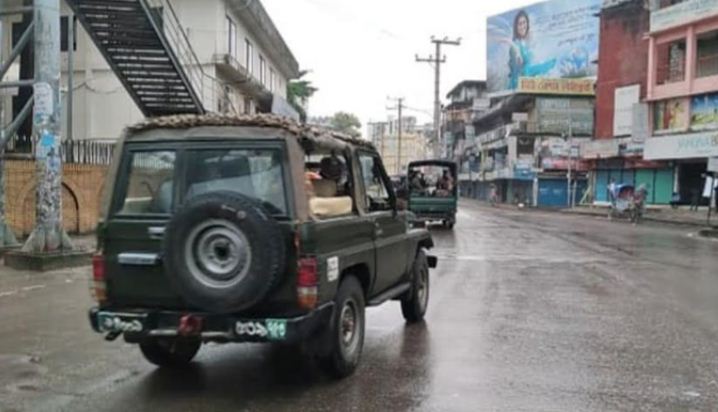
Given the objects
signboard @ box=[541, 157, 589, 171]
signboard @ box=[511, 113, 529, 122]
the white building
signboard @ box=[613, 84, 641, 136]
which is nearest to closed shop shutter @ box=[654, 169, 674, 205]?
signboard @ box=[613, 84, 641, 136]

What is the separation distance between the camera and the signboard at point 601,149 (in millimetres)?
49250

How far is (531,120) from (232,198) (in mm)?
66505

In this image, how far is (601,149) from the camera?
1988 inches

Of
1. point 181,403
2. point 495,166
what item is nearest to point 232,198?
point 181,403

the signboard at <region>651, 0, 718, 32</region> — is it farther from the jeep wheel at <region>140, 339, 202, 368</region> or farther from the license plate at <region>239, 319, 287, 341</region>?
the license plate at <region>239, 319, 287, 341</region>

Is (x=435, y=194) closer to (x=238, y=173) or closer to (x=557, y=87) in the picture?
(x=238, y=173)

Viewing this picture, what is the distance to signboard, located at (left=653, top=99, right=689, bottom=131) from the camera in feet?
136

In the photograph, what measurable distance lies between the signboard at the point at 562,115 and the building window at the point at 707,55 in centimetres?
2644

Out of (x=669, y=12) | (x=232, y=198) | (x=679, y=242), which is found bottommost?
(x=679, y=242)

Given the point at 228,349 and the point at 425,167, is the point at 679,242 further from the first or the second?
the point at 228,349

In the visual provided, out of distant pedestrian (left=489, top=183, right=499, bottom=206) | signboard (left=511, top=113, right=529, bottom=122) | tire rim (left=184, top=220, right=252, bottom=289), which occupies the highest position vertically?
A: signboard (left=511, top=113, right=529, bottom=122)

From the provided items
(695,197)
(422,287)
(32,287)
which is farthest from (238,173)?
(695,197)

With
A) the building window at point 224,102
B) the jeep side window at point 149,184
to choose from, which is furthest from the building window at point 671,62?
the jeep side window at point 149,184

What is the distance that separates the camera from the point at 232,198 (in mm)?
5875
